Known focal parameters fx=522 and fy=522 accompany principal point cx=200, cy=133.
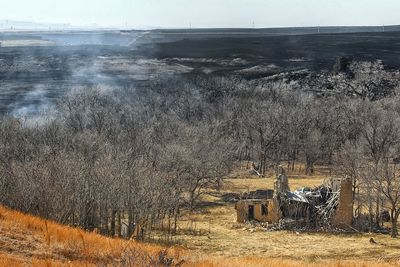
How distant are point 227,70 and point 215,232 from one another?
72.6 metres

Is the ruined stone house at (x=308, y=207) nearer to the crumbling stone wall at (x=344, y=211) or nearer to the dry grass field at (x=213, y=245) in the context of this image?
the crumbling stone wall at (x=344, y=211)

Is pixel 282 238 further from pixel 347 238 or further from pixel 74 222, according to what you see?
pixel 74 222

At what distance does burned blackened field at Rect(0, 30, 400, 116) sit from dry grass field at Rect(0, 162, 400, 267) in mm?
46316

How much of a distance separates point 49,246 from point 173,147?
28.1 meters

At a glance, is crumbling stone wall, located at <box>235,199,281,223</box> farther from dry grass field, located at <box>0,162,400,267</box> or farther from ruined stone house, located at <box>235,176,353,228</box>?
dry grass field, located at <box>0,162,400,267</box>

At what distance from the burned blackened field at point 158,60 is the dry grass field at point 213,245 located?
152 ft

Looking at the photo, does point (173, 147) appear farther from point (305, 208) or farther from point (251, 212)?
point (305, 208)

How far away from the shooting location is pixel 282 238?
1144 inches

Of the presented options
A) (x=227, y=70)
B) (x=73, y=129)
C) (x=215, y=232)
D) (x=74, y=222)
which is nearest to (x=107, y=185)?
(x=74, y=222)

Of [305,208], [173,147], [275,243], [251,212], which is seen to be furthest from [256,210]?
[173,147]

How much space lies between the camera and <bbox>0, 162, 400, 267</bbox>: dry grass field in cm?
1042

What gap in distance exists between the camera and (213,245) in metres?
26.5

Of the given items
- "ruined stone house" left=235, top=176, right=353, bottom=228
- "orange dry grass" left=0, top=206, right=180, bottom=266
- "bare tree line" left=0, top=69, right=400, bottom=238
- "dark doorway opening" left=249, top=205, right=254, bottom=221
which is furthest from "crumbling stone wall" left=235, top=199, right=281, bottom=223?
"orange dry grass" left=0, top=206, right=180, bottom=266

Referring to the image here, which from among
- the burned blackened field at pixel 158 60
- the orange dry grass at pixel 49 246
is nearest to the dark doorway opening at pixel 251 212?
the orange dry grass at pixel 49 246
